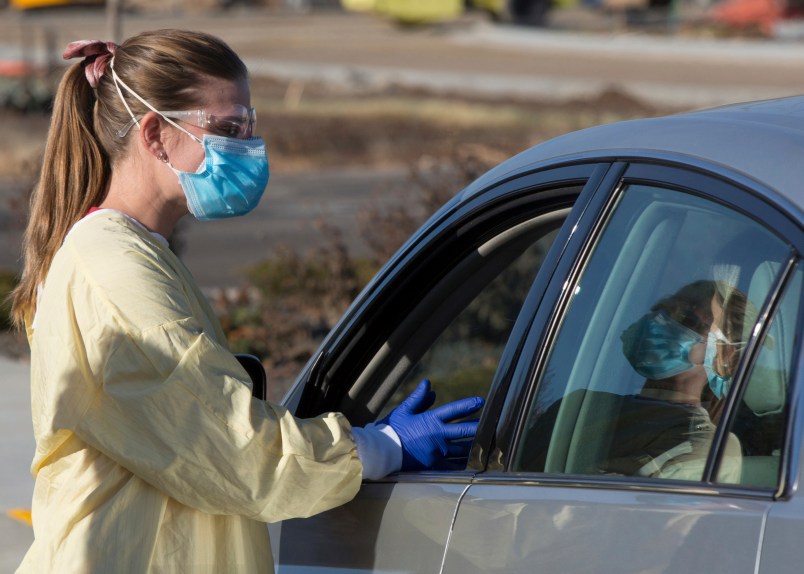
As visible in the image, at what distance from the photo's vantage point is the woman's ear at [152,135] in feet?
7.72

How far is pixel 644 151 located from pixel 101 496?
115cm

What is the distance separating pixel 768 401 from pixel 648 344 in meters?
0.37

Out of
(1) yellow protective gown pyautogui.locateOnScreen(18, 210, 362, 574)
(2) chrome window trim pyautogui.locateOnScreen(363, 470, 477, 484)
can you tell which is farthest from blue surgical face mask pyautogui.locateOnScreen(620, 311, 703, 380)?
(1) yellow protective gown pyautogui.locateOnScreen(18, 210, 362, 574)

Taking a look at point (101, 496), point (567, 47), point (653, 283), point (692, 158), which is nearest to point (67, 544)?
point (101, 496)

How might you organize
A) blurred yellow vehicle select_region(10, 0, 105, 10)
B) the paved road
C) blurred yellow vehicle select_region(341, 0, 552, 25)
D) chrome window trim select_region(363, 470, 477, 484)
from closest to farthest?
chrome window trim select_region(363, 470, 477, 484)
the paved road
blurred yellow vehicle select_region(341, 0, 552, 25)
blurred yellow vehicle select_region(10, 0, 105, 10)

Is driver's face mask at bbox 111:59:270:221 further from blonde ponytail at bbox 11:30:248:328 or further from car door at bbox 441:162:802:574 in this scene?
car door at bbox 441:162:802:574

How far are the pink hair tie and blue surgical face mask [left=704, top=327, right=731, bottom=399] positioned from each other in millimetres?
1295

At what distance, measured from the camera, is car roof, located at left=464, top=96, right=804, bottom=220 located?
6.01ft

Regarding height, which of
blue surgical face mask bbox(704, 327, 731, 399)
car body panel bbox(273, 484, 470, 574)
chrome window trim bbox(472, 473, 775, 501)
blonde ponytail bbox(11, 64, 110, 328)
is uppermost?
blonde ponytail bbox(11, 64, 110, 328)

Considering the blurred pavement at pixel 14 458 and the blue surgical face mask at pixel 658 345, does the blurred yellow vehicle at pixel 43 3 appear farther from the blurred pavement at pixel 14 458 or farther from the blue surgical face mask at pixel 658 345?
the blue surgical face mask at pixel 658 345

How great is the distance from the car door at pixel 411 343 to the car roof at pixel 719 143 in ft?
0.18

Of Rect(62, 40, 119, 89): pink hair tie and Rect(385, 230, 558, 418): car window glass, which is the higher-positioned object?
Rect(62, 40, 119, 89): pink hair tie

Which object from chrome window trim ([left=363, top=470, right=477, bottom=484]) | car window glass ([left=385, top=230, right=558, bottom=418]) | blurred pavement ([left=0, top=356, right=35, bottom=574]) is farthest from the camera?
car window glass ([left=385, top=230, right=558, bottom=418])

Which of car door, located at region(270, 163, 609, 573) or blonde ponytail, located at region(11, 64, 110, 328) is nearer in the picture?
car door, located at region(270, 163, 609, 573)
